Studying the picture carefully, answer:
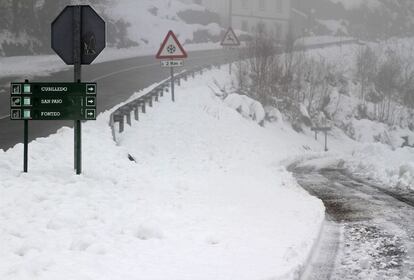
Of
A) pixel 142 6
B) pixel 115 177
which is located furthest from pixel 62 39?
pixel 142 6

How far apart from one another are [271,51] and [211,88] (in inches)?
254

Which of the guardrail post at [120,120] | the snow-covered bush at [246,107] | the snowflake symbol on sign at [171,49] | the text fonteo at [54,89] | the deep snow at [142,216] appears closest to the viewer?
the deep snow at [142,216]

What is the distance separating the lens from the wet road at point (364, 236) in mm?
6719

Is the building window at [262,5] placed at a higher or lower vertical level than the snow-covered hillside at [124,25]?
higher

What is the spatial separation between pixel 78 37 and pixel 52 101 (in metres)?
1.39

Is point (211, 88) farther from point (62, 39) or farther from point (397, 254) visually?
point (397, 254)

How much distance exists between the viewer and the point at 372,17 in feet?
289

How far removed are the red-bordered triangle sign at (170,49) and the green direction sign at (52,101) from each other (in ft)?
31.8

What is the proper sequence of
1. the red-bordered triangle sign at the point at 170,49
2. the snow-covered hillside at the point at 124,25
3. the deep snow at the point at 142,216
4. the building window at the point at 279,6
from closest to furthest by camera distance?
the deep snow at the point at 142,216, the red-bordered triangle sign at the point at 170,49, the snow-covered hillside at the point at 124,25, the building window at the point at 279,6

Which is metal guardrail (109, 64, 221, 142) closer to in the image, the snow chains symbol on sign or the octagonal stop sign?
the snow chains symbol on sign

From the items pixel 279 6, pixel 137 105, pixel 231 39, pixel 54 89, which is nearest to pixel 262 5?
pixel 279 6

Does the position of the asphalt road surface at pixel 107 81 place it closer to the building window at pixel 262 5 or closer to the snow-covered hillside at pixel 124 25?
the snow-covered hillside at pixel 124 25

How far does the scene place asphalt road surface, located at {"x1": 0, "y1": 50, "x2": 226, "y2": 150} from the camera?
16.0 meters

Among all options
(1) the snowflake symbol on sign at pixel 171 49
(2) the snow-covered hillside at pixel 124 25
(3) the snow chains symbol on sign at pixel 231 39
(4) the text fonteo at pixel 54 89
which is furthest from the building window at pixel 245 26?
(4) the text fonteo at pixel 54 89
